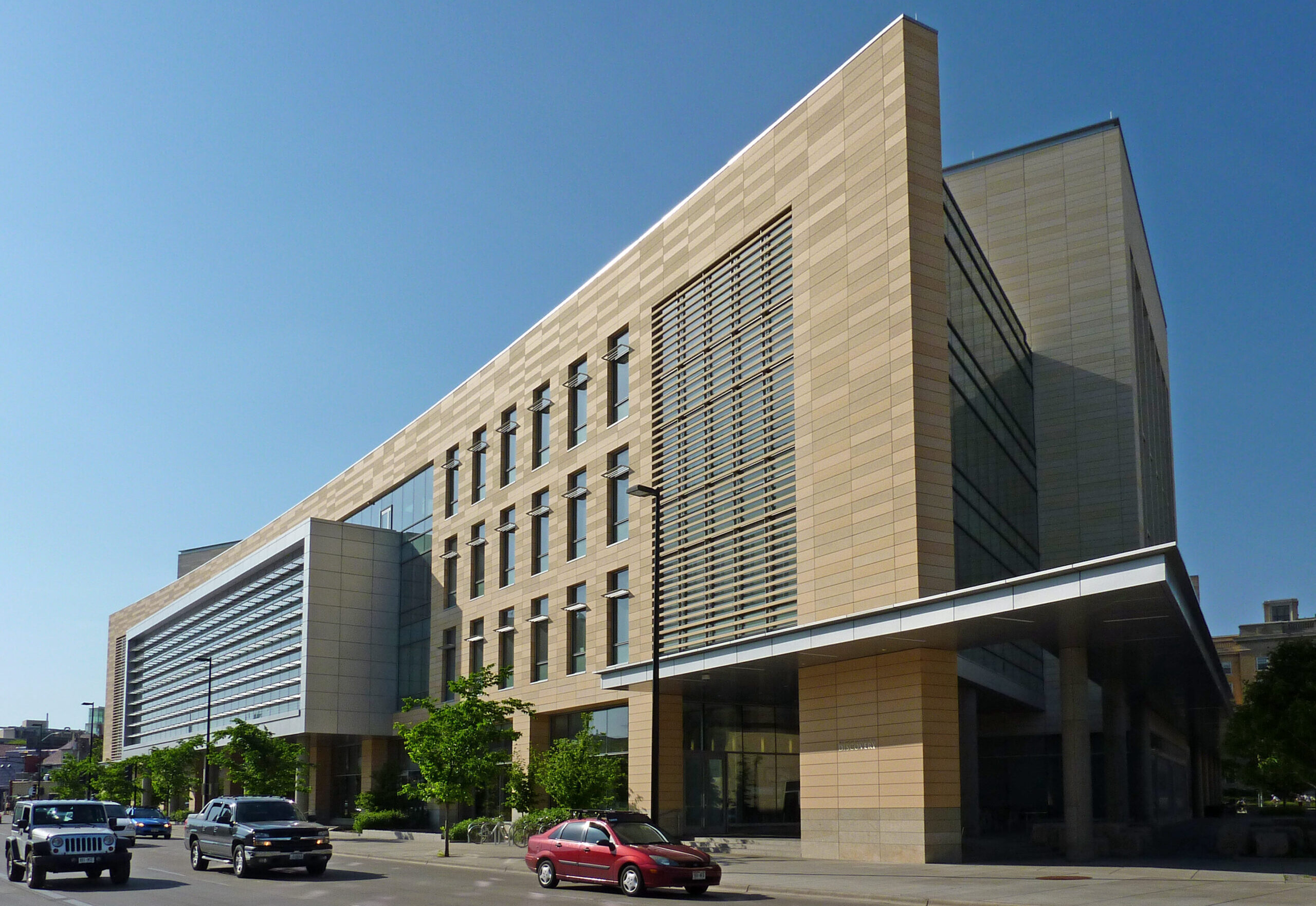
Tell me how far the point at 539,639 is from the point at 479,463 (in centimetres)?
1089

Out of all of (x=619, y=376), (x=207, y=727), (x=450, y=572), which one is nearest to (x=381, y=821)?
(x=450, y=572)

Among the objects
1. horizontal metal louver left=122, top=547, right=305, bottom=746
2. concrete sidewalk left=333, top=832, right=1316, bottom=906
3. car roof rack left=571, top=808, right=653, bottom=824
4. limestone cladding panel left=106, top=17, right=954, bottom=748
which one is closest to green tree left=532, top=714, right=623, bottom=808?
limestone cladding panel left=106, top=17, right=954, bottom=748

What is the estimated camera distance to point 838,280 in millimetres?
34281

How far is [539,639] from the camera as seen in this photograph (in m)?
50.5

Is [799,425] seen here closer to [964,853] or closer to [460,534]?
[964,853]

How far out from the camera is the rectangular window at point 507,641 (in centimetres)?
5209

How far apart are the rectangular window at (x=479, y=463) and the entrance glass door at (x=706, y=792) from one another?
1945cm

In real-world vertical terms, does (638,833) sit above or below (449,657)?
below

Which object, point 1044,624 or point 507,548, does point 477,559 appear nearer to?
point 507,548

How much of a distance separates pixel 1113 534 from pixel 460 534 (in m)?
29.6

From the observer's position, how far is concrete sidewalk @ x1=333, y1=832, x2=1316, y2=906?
20.7 m

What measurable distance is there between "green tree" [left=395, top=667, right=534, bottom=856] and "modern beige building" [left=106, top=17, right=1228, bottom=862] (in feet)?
16.3

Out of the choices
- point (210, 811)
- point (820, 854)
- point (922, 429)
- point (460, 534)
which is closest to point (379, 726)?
point (460, 534)

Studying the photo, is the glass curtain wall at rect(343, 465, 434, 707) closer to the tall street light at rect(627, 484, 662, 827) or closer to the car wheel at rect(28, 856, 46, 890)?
the tall street light at rect(627, 484, 662, 827)
